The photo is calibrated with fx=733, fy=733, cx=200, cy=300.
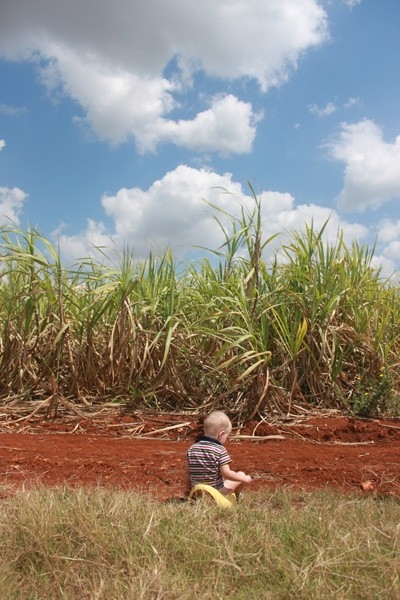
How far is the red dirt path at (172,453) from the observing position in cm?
399

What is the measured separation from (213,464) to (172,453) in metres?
1.13

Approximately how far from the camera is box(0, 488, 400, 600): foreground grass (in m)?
2.37

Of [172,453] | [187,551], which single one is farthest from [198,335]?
[187,551]

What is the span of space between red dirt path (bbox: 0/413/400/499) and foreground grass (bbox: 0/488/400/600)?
70 centimetres

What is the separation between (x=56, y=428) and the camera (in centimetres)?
577

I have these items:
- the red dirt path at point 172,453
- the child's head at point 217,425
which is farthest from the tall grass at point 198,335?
the child's head at point 217,425

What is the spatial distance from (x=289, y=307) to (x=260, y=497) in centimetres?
306

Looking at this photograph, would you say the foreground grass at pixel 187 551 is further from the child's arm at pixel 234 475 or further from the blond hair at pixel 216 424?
the blond hair at pixel 216 424

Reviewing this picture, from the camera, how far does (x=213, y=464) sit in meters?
3.59

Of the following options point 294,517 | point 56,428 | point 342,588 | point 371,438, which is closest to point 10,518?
point 294,517

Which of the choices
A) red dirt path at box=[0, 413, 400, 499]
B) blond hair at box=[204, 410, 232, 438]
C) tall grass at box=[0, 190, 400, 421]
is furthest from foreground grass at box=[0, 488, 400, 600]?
tall grass at box=[0, 190, 400, 421]

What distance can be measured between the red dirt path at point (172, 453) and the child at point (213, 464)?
0.77 ft

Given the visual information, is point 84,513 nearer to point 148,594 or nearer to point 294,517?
point 148,594

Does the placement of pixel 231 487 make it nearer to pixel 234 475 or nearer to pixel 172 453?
pixel 234 475
